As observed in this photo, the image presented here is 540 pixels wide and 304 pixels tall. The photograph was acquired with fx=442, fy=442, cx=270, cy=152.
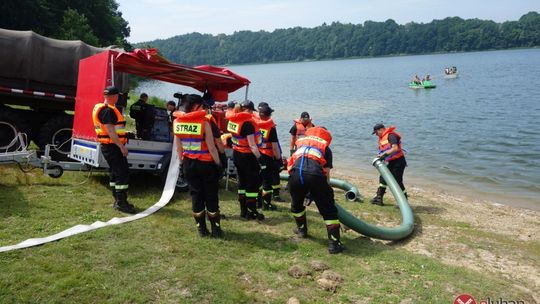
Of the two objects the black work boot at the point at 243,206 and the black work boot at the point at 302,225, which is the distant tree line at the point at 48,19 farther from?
the black work boot at the point at 302,225

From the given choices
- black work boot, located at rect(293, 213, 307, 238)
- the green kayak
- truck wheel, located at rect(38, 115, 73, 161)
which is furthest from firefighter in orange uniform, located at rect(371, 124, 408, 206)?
the green kayak

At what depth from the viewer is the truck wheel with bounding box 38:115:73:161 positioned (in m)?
9.38

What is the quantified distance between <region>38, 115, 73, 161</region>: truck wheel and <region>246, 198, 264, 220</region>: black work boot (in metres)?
4.51

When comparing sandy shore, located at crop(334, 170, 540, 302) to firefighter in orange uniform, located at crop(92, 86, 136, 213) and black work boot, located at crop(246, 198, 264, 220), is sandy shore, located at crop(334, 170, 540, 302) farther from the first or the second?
firefighter in orange uniform, located at crop(92, 86, 136, 213)

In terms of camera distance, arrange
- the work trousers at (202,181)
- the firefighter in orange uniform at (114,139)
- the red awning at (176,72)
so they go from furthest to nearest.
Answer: the red awning at (176,72)
the firefighter in orange uniform at (114,139)
the work trousers at (202,181)

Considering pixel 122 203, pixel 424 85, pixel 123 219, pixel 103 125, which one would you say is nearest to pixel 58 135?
pixel 103 125

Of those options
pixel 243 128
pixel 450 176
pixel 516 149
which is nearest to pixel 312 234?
pixel 243 128

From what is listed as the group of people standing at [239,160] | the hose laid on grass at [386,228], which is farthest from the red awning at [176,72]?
the hose laid on grass at [386,228]

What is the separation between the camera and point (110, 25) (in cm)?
5256

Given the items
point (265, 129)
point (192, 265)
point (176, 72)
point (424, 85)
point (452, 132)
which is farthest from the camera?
point (424, 85)

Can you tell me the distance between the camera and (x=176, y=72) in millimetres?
9094

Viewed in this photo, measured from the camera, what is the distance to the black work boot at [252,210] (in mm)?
7094

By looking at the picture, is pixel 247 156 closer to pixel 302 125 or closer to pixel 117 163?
pixel 117 163

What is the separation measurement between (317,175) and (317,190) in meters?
0.21
